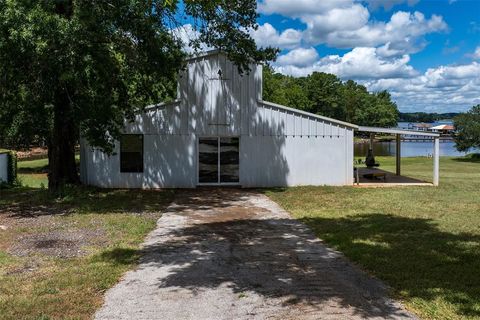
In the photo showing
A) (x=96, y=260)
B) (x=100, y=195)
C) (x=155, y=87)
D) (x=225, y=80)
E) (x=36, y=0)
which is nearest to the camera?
(x=96, y=260)

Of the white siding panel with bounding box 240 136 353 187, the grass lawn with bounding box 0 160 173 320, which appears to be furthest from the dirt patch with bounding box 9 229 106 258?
the white siding panel with bounding box 240 136 353 187

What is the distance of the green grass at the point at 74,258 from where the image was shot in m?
5.15

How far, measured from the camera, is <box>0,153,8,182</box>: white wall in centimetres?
1783

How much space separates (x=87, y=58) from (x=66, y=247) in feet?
15.8

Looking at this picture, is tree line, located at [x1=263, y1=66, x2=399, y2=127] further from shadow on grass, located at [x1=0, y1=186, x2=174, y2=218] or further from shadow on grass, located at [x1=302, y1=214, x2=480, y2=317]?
shadow on grass, located at [x1=302, y1=214, x2=480, y2=317]

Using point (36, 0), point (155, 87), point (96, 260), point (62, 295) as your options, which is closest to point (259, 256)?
point (96, 260)

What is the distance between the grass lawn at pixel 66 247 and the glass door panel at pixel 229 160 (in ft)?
12.0

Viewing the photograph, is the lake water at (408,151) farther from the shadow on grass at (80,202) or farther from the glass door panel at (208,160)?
the shadow on grass at (80,202)

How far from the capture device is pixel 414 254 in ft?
24.1

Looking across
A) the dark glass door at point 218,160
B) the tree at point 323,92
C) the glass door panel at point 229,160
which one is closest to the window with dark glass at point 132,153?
the dark glass door at point 218,160

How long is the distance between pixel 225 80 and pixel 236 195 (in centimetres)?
437

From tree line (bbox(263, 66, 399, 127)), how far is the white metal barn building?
138 feet

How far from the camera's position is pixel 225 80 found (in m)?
17.2

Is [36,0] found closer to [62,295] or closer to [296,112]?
[62,295]
